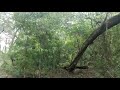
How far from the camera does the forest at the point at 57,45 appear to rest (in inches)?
205

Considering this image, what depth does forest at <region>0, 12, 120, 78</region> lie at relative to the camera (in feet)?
17.1

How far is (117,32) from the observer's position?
541cm

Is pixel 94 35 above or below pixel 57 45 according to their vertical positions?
above

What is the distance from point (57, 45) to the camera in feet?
17.4
